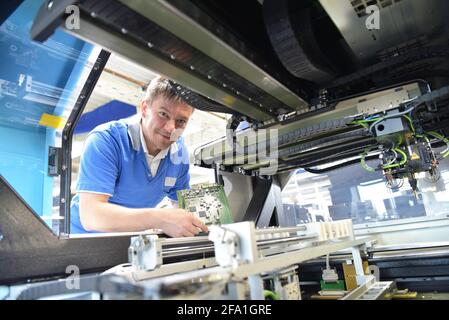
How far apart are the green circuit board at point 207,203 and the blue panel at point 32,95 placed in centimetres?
68

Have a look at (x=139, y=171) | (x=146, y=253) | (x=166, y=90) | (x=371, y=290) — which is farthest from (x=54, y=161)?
(x=371, y=290)

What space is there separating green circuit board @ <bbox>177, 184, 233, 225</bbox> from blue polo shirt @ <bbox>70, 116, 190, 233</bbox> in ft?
1.18

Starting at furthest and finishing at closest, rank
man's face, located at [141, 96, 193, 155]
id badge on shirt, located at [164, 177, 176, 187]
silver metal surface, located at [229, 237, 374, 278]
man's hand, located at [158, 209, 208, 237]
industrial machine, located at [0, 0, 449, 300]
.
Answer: id badge on shirt, located at [164, 177, 176, 187], man's face, located at [141, 96, 193, 155], man's hand, located at [158, 209, 208, 237], industrial machine, located at [0, 0, 449, 300], silver metal surface, located at [229, 237, 374, 278]

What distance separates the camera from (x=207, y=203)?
1.59m

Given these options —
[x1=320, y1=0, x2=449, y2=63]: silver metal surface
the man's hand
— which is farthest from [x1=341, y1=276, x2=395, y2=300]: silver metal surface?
[x1=320, y1=0, x2=449, y2=63]: silver metal surface

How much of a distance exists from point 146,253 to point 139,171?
3.22 feet

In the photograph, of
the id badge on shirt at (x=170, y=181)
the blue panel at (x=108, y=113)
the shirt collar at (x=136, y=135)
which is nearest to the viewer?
the shirt collar at (x=136, y=135)

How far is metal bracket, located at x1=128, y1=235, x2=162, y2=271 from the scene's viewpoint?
35.2 inches

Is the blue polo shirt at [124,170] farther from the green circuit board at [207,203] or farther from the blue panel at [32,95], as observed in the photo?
the green circuit board at [207,203]

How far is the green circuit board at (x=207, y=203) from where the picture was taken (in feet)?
5.18

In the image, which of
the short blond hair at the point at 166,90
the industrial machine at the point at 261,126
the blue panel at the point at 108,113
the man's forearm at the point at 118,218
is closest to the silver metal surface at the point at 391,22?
the industrial machine at the point at 261,126

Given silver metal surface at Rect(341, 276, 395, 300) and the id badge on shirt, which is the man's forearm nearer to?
the id badge on shirt

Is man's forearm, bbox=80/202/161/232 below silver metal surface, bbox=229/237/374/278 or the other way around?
the other way around
